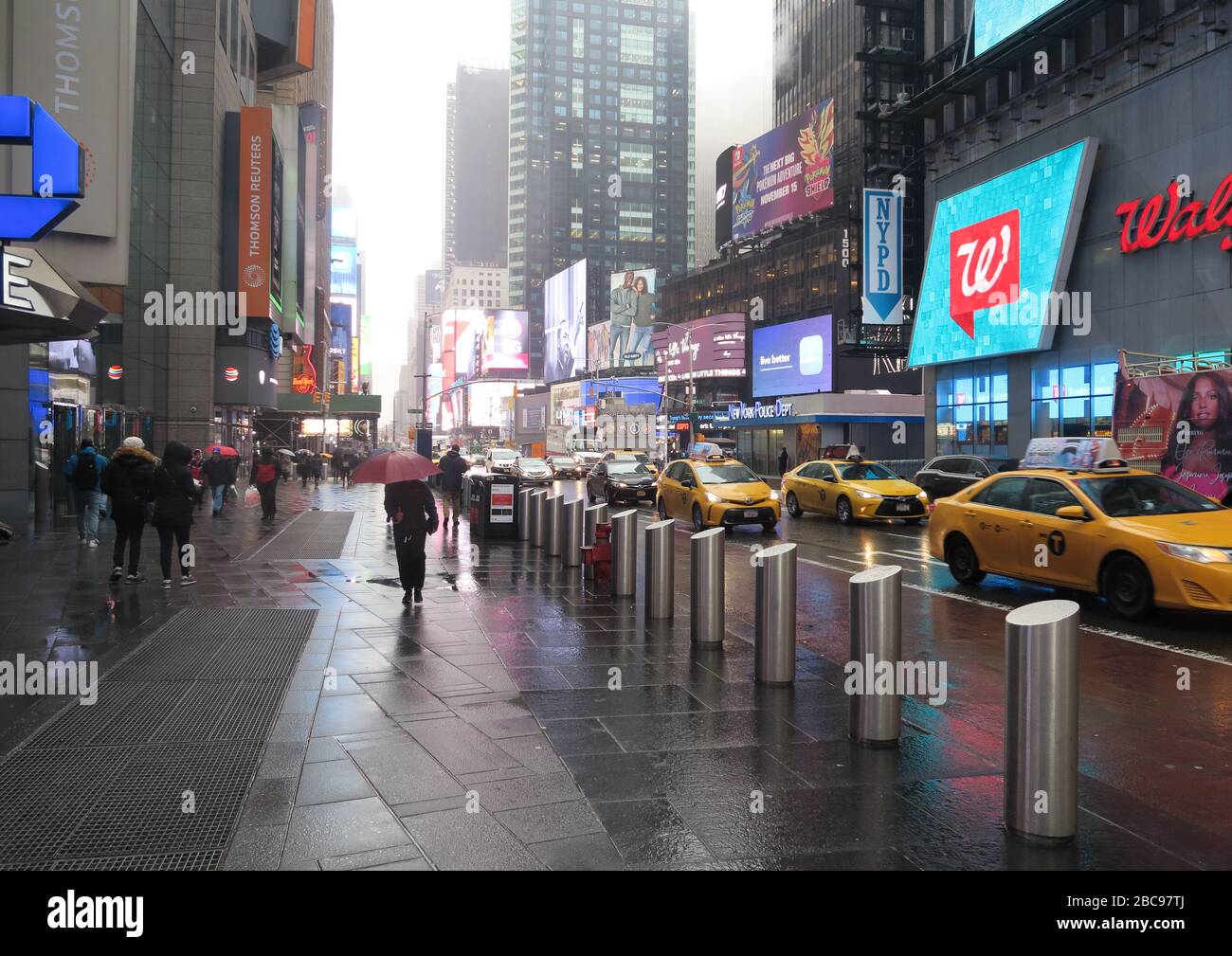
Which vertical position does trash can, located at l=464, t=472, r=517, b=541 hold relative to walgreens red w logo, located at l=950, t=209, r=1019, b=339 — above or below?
below

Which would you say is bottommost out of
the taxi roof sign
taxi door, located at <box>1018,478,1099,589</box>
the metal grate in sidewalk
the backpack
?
the metal grate in sidewalk

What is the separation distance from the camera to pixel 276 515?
2384 cm

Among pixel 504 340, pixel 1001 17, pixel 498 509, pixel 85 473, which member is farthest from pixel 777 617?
pixel 504 340

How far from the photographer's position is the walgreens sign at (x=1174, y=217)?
2427 cm

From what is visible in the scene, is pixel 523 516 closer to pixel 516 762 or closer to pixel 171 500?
pixel 171 500

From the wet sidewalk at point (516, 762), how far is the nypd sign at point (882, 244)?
125ft

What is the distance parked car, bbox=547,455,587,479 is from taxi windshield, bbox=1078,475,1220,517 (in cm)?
4345

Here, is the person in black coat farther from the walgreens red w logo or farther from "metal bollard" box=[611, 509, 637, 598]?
the walgreens red w logo

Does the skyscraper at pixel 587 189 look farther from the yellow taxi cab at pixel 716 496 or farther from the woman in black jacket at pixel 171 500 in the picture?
the woman in black jacket at pixel 171 500

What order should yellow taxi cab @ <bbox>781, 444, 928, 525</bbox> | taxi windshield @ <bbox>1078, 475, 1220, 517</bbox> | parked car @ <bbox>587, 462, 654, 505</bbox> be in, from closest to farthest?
1. taxi windshield @ <bbox>1078, 475, 1220, 517</bbox>
2. yellow taxi cab @ <bbox>781, 444, 928, 525</bbox>
3. parked car @ <bbox>587, 462, 654, 505</bbox>

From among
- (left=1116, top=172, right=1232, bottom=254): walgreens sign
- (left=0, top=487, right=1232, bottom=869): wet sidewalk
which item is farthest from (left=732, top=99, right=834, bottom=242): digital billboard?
(left=0, top=487, right=1232, bottom=869): wet sidewalk

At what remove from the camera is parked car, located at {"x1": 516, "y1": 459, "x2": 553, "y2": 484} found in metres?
43.6

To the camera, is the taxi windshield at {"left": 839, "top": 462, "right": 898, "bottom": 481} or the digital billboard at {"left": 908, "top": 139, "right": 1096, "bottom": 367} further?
the digital billboard at {"left": 908, "top": 139, "right": 1096, "bottom": 367}
